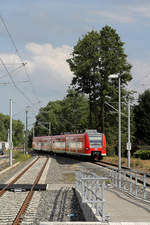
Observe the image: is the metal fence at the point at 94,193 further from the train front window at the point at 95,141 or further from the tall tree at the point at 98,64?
the tall tree at the point at 98,64

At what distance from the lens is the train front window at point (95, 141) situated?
144 ft

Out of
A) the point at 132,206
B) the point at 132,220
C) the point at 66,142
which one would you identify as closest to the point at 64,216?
the point at 132,206

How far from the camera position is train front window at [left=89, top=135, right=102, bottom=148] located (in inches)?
1726

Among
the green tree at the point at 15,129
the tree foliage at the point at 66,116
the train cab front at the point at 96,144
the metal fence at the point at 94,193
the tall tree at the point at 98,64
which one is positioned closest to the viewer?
the metal fence at the point at 94,193

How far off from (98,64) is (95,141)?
14232 mm

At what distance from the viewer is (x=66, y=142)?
5450cm

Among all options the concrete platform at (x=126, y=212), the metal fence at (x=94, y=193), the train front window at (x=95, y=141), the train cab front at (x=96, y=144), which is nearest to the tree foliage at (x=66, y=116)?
the train cab front at (x=96, y=144)

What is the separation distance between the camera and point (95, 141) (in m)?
44.1

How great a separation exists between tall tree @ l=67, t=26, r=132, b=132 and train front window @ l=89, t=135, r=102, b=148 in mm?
10507

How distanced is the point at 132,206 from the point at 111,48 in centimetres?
4483

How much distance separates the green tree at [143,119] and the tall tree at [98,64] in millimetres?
22930

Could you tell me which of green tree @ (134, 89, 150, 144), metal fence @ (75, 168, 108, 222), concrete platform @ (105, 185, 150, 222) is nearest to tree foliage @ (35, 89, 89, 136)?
green tree @ (134, 89, 150, 144)

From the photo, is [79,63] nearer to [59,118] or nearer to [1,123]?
[59,118]

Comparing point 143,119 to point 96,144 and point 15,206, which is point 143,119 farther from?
point 15,206
